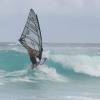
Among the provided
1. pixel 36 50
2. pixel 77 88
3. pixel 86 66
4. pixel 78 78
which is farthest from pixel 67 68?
pixel 77 88

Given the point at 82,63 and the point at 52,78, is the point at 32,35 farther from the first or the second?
the point at 82,63

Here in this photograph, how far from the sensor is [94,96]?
27.7 meters

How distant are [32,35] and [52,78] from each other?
4448mm

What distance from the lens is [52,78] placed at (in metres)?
38.8

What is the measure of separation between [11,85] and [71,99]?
7.60m

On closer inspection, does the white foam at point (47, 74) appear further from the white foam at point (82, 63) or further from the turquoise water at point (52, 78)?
the white foam at point (82, 63)

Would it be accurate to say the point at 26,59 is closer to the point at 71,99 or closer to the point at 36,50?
the point at 36,50

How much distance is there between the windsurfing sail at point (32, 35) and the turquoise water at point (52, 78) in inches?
87.5

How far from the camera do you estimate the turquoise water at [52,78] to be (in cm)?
2823

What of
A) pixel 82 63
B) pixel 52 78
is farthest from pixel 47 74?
pixel 82 63

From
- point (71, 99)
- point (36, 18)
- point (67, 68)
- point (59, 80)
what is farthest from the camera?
point (67, 68)

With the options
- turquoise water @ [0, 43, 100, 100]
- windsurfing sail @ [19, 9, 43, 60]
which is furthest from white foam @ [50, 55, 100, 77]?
windsurfing sail @ [19, 9, 43, 60]

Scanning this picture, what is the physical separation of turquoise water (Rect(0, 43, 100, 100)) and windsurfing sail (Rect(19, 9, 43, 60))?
7.29 ft

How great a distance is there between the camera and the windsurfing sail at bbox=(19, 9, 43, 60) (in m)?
35.1
